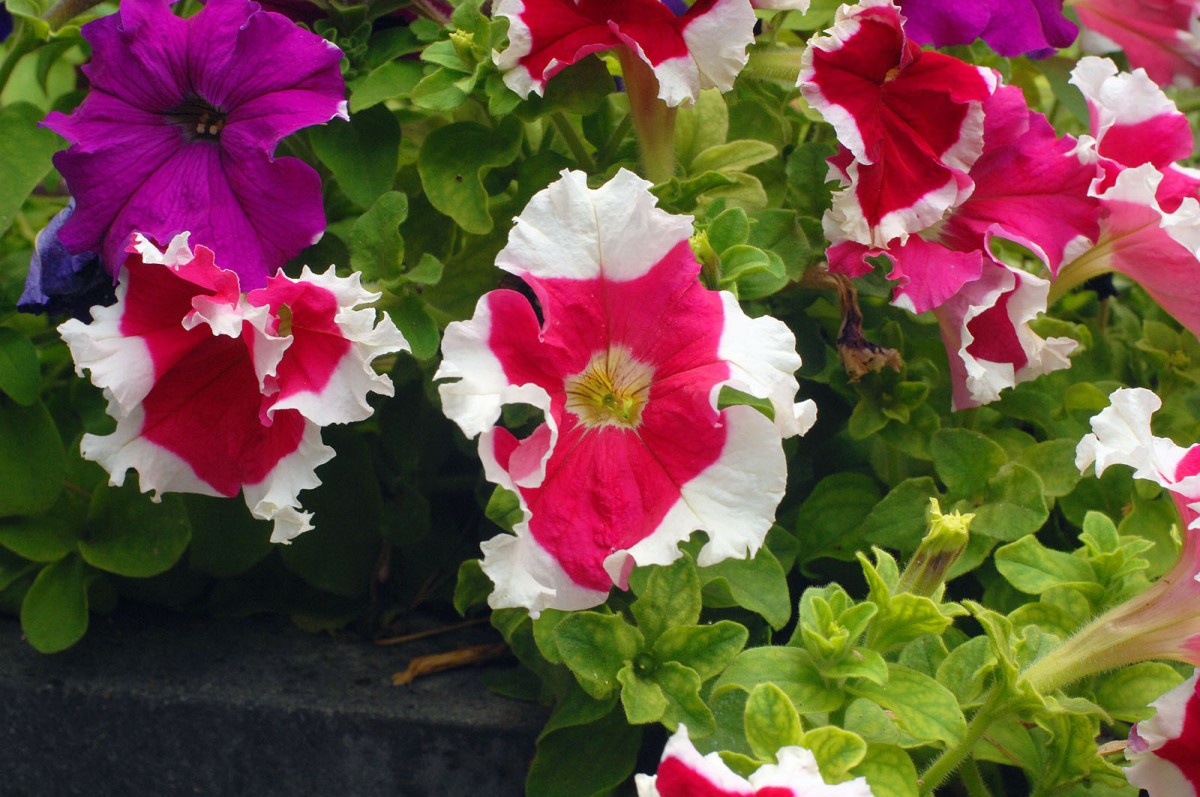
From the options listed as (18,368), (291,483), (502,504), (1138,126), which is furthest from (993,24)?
(18,368)

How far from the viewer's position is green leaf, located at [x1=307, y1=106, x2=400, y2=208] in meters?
1.00

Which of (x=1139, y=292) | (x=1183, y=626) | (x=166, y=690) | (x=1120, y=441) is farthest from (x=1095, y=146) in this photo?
(x=166, y=690)

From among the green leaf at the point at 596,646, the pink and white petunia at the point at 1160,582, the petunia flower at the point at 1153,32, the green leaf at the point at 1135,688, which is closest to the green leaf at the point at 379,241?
the green leaf at the point at 596,646

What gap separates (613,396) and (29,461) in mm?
599

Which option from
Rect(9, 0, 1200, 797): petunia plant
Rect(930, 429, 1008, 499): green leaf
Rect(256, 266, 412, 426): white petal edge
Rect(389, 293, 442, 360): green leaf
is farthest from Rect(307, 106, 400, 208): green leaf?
Rect(930, 429, 1008, 499): green leaf

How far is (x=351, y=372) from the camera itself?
82cm

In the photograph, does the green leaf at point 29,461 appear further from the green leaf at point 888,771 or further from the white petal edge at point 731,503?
the green leaf at point 888,771

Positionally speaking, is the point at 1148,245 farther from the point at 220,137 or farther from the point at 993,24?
the point at 220,137

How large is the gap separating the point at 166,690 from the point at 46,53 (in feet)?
2.11

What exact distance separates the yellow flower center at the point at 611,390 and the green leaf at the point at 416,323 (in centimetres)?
17

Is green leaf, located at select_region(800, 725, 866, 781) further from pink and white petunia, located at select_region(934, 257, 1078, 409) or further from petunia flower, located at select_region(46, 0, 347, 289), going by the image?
petunia flower, located at select_region(46, 0, 347, 289)

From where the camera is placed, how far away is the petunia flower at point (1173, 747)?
2.39 feet

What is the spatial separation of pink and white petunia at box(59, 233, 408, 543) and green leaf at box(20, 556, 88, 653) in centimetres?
31

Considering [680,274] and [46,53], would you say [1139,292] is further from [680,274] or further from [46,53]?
[46,53]
